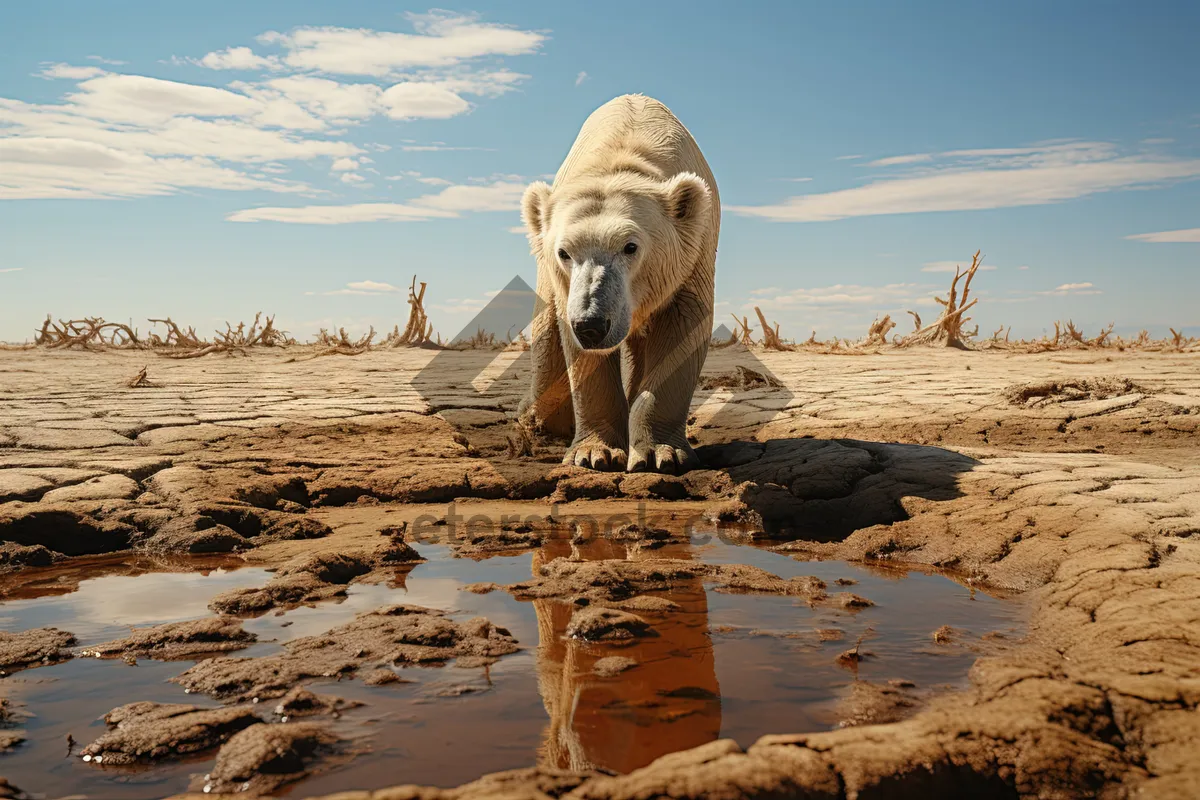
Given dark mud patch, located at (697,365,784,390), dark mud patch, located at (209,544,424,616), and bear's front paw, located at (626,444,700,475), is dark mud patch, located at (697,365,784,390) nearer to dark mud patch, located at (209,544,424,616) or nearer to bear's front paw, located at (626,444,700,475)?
bear's front paw, located at (626,444,700,475)

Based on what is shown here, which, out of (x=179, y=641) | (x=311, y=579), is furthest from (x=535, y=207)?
(x=179, y=641)

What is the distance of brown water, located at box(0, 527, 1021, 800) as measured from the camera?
164cm

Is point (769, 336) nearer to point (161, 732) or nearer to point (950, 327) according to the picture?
point (950, 327)

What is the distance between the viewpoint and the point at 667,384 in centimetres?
496

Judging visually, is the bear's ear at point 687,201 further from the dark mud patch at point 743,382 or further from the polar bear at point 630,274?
the dark mud patch at point 743,382

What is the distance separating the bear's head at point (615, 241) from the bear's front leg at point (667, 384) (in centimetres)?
23

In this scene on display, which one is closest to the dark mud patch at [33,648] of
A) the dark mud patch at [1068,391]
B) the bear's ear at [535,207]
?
the bear's ear at [535,207]

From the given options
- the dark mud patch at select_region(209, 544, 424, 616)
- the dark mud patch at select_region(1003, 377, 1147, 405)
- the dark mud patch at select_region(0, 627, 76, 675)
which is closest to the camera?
the dark mud patch at select_region(0, 627, 76, 675)

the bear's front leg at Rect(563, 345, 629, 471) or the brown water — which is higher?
the bear's front leg at Rect(563, 345, 629, 471)

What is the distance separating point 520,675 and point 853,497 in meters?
2.33

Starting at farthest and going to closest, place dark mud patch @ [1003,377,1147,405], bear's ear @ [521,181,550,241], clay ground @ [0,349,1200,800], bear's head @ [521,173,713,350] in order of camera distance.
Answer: dark mud patch @ [1003,377,1147,405] → bear's ear @ [521,181,550,241] → bear's head @ [521,173,713,350] → clay ground @ [0,349,1200,800]

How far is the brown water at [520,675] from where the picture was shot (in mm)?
1644

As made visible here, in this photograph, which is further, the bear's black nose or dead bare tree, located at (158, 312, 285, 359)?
dead bare tree, located at (158, 312, 285, 359)

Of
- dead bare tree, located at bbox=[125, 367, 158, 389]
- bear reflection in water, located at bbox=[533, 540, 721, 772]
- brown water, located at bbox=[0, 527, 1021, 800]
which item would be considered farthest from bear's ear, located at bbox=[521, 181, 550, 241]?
dead bare tree, located at bbox=[125, 367, 158, 389]
